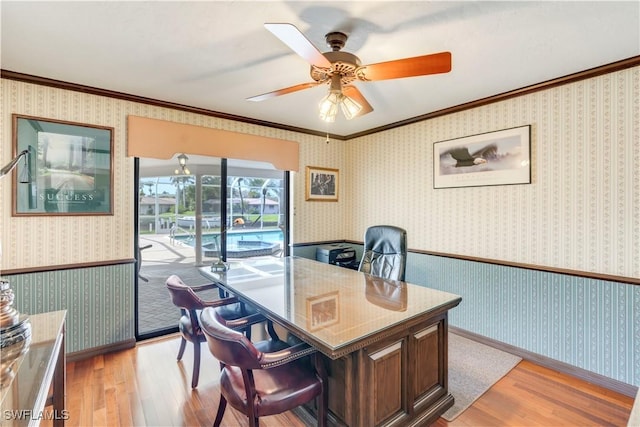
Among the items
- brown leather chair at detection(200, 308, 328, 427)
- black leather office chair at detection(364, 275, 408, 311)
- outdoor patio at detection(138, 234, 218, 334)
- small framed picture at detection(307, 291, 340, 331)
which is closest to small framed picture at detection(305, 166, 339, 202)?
outdoor patio at detection(138, 234, 218, 334)

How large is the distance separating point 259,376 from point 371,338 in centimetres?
67

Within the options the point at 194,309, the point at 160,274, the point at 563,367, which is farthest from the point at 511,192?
the point at 160,274

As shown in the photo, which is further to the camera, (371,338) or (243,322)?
(243,322)

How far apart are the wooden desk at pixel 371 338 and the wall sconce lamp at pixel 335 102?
122cm

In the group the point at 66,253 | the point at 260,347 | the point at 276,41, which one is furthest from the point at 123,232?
the point at 276,41

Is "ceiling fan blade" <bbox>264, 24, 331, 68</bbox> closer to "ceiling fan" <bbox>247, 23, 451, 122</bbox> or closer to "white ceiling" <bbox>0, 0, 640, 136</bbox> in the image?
"ceiling fan" <bbox>247, 23, 451, 122</bbox>

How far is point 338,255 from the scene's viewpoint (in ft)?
13.1

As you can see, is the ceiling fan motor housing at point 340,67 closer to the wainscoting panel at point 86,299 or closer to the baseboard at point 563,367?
the wainscoting panel at point 86,299

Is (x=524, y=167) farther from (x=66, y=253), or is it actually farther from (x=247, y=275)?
(x=66, y=253)

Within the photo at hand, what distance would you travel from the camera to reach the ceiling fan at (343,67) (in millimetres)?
1462

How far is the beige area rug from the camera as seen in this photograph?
213 centimetres

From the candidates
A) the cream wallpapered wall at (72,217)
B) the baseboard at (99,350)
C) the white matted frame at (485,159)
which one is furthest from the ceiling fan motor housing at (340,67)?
the baseboard at (99,350)

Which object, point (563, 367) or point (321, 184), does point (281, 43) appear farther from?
point (563, 367)

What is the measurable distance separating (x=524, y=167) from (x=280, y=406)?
2.81m
